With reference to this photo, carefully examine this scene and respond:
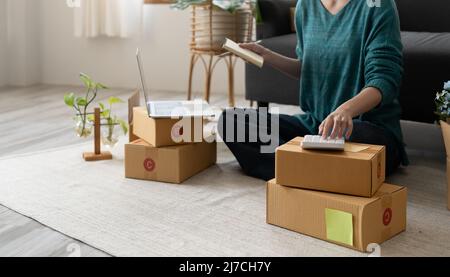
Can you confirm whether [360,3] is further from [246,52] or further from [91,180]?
[91,180]

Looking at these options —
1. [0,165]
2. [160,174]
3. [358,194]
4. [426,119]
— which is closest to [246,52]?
[160,174]

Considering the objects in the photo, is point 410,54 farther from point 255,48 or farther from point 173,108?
point 173,108

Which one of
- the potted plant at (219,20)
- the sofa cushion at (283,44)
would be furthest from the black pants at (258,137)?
the potted plant at (219,20)

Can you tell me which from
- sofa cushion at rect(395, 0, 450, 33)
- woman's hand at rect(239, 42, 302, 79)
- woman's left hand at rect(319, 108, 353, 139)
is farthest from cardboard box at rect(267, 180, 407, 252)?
sofa cushion at rect(395, 0, 450, 33)

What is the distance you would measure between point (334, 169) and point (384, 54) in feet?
1.39

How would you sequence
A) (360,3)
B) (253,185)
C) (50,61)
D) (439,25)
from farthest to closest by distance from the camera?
(50,61)
(439,25)
(253,185)
(360,3)

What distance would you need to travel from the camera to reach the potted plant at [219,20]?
3.06 m

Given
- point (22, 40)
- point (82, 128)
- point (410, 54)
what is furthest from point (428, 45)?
point (22, 40)

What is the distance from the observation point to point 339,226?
1387 millimetres

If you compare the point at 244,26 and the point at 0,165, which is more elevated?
the point at 244,26

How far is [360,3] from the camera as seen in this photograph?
1.76 meters

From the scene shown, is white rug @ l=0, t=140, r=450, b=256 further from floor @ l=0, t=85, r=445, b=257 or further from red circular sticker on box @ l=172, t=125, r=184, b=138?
Result: red circular sticker on box @ l=172, t=125, r=184, b=138

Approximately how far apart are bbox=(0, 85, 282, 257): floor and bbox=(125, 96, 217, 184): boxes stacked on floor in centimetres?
44

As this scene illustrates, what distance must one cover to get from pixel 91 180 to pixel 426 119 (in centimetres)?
119
